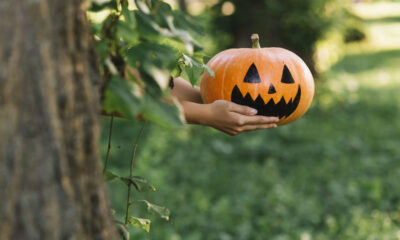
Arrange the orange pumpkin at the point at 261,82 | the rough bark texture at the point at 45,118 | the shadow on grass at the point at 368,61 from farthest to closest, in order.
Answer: the shadow on grass at the point at 368,61, the orange pumpkin at the point at 261,82, the rough bark texture at the point at 45,118

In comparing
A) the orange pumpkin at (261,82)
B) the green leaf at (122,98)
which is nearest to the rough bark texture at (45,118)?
the green leaf at (122,98)

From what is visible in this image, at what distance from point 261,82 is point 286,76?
0.31 ft

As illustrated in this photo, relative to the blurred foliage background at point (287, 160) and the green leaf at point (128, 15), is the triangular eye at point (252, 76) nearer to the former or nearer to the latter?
the blurred foliage background at point (287, 160)

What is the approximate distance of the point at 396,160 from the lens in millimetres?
4961

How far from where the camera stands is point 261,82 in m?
1.80

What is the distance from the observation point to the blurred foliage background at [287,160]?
3805 millimetres

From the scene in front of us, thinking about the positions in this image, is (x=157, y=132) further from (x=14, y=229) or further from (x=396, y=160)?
(x=14, y=229)

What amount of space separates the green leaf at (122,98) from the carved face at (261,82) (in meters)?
0.78

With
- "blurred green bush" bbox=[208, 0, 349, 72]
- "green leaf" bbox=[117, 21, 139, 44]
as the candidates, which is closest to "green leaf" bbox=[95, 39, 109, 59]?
"green leaf" bbox=[117, 21, 139, 44]

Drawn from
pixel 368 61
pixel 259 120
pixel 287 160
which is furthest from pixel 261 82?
pixel 368 61

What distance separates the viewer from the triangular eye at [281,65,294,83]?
1807mm

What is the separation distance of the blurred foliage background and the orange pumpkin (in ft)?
0.94

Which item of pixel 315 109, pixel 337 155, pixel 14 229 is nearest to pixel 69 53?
pixel 14 229

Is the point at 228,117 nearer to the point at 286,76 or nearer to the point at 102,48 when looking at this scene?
the point at 286,76
